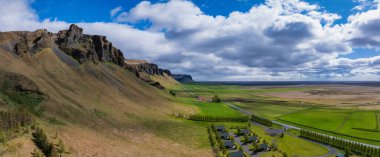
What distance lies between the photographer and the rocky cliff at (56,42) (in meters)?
128

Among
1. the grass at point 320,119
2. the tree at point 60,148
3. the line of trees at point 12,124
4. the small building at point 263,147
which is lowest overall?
the small building at point 263,147

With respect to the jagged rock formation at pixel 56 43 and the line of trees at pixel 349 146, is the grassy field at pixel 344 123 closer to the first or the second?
the line of trees at pixel 349 146

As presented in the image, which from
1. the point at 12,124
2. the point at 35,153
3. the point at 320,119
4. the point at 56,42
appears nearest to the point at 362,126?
the point at 320,119

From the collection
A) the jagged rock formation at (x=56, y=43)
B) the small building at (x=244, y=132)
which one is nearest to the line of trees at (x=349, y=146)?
the small building at (x=244, y=132)

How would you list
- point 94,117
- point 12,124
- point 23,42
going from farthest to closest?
point 23,42 < point 94,117 < point 12,124

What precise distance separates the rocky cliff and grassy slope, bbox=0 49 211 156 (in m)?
5.38

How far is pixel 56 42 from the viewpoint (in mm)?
170875

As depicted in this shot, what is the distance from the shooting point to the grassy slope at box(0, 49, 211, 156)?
7469 centimetres

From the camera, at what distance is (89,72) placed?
161 metres

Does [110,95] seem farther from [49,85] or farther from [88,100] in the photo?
[49,85]

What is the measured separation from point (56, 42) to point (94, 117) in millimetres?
87031

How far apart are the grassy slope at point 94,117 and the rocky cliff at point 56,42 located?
17.6 feet

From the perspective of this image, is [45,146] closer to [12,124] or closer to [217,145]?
[12,124]

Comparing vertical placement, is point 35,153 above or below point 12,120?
below
